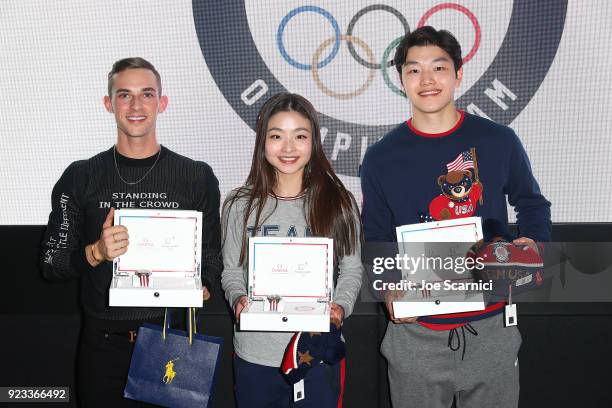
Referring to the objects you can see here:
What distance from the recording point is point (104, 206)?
213cm

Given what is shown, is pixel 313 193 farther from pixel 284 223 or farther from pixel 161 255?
pixel 161 255

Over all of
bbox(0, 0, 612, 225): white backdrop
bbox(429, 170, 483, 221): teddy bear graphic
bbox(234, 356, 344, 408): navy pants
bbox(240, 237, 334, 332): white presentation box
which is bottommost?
bbox(234, 356, 344, 408): navy pants

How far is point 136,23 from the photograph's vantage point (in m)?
→ 2.71

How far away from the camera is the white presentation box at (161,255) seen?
200 centimetres

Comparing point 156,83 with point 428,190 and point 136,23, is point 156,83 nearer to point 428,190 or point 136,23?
point 136,23

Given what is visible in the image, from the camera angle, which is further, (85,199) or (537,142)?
(537,142)

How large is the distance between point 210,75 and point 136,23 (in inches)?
16.1

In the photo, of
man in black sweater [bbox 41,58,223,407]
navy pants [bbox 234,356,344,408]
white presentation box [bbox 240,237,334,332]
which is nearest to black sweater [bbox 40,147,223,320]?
man in black sweater [bbox 41,58,223,407]

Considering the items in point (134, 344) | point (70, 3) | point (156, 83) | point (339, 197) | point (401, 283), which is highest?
point (70, 3)

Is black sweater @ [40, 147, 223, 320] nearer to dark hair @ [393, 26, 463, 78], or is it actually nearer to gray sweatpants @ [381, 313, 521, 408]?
gray sweatpants @ [381, 313, 521, 408]

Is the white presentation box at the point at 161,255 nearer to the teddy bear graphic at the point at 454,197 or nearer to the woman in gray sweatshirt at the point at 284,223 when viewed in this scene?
the woman in gray sweatshirt at the point at 284,223

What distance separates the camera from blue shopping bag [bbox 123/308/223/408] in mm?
1979

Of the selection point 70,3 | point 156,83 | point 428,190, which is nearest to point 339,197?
point 428,190

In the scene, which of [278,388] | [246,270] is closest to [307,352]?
[278,388]
